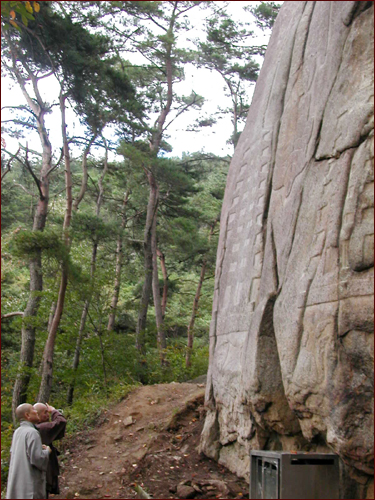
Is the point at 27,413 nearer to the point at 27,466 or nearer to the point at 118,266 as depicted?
the point at 27,466

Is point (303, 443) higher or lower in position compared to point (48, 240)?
lower

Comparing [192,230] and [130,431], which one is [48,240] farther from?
[192,230]

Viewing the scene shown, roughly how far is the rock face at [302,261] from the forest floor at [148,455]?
0.43m

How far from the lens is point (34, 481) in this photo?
419cm

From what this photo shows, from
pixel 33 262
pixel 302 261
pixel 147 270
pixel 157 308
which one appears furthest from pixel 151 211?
pixel 302 261

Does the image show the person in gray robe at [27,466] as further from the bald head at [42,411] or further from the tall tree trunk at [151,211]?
the tall tree trunk at [151,211]

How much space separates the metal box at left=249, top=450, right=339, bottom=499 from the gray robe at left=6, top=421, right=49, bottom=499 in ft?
6.07

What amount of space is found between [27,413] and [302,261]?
2.96 metres

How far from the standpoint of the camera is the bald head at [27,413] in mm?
4391

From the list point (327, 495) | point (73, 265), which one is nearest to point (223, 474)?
point (327, 495)

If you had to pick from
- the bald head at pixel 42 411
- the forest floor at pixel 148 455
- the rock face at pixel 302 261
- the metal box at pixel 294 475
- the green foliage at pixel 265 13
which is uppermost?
the green foliage at pixel 265 13

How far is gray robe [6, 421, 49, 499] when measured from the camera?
13.6ft

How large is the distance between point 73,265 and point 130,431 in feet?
10.8

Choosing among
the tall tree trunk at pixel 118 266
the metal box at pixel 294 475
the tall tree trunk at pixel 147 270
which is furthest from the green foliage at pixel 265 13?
the metal box at pixel 294 475
